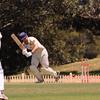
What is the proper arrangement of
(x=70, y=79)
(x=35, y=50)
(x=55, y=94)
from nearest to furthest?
(x=55, y=94)
(x=35, y=50)
(x=70, y=79)

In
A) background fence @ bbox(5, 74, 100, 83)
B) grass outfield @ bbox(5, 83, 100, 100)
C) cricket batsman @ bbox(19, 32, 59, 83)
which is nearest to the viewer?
grass outfield @ bbox(5, 83, 100, 100)

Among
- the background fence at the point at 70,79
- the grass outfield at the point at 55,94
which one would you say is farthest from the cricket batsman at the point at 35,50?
the background fence at the point at 70,79

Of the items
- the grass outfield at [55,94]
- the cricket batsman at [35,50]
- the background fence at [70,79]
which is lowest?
the background fence at [70,79]

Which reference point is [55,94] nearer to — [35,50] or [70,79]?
[35,50]

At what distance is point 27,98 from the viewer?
482 inches

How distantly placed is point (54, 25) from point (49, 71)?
21721 millimetres

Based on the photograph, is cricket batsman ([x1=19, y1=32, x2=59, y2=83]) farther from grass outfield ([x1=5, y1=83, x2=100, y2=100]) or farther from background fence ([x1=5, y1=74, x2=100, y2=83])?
background fence ([x1=5, y1=74, x2=100, y2=83])

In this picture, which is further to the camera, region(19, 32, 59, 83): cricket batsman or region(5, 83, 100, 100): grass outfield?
region(19, 32, 59, 83): cricket batsman

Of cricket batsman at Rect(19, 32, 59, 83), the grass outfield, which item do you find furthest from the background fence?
the grass outfield

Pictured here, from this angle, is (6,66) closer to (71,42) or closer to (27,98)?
(71,42)

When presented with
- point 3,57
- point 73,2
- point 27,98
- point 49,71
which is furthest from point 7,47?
point 27,98

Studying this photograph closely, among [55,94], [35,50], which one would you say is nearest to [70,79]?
[35,50]

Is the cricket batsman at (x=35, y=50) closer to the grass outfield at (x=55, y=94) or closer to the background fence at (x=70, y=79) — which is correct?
the grass outfield at (x=55, y=94)

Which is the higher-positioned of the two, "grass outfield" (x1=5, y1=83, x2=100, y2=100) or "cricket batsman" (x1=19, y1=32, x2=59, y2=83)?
"cricket batsman" (x1=19, y1=32, x2=59, y2=83)
